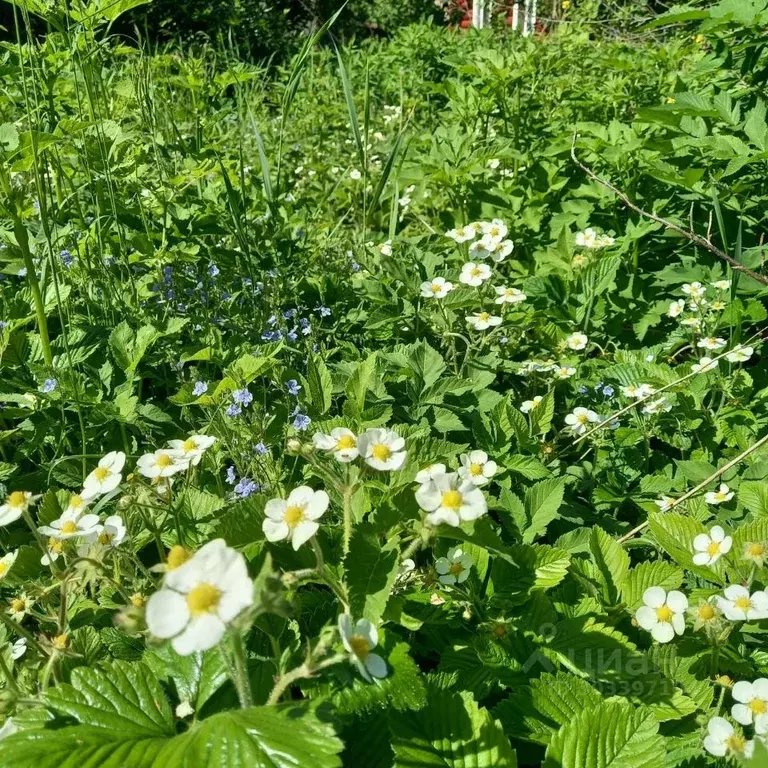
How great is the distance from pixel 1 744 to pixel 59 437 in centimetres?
121

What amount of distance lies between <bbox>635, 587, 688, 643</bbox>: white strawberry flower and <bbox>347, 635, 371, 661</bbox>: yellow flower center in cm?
63

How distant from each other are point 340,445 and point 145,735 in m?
0.52

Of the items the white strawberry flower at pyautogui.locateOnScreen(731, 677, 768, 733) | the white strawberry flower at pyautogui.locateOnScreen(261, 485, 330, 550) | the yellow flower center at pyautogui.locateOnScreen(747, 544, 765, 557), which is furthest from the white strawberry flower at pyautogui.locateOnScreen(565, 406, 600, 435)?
the white strawberry flower at pyautogui.locateOnScreen(261, 485, 330, 550)

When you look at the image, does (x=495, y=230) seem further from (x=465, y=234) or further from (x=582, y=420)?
(x=582, y=420)

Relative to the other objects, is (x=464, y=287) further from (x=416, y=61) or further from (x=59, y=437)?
(x=416, y=61)

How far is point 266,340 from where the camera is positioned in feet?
7.28

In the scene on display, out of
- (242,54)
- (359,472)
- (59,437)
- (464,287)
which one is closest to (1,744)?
(359,472)

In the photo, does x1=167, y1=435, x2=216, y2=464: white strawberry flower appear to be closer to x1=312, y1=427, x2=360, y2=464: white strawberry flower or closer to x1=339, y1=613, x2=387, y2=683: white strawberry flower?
x1=312, y1=427, x2=360, y2=464: white strawberry flower

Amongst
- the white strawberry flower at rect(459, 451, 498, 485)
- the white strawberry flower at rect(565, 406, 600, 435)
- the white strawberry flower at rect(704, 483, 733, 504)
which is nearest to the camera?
the white strawberry flower at rect(459, 451, 498, 485)

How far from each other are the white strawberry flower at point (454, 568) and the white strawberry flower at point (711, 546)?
0.47 meters

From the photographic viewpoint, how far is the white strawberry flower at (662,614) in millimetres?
1291

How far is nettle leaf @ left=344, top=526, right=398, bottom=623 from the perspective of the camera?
105cm

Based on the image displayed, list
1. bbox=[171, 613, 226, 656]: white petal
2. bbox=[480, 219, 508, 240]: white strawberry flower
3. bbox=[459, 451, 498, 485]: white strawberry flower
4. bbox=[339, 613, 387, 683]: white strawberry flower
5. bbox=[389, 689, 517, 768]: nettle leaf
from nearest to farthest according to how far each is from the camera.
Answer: bbox=[171, 613, 226, 656]: white petal < bbox=[339, 613, 387, 683]: white strawberry flower < bbox=[389, 689, 517, 768]: nettle leaf < bbox=[459, 451, 498, 485]: white strawberry flower < bbox=[480, 219, 508, 240]: white strawberry flower

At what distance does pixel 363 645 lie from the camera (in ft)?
2.93
